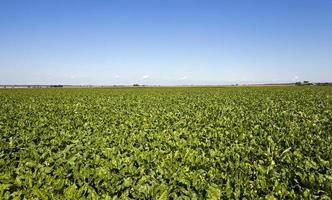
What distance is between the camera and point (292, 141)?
28.3 feet

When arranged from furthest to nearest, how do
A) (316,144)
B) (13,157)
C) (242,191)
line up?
(316,144)
(13,157)
(242,191)

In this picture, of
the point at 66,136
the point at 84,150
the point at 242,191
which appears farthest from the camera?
the point at 66,136

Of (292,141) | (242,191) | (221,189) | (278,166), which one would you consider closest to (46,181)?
(221,189)

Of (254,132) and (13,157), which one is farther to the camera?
(254,132)

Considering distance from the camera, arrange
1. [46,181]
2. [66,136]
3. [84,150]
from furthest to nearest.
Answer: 1. [66,136]
2. [84,150]
3. [46,181]

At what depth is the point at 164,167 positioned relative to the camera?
629cm

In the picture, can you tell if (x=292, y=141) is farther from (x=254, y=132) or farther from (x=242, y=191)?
(x=242, y=191)

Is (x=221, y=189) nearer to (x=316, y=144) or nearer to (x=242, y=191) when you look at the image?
(x=242, y=191)

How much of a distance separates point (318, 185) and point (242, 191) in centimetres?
147

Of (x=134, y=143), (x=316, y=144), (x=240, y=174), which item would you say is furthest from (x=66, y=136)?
(x=316, y=144)

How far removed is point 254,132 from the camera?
399 inches

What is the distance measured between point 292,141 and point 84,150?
241 inches

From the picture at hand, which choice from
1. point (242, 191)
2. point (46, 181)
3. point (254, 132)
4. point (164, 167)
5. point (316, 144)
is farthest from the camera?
point (254, 132)

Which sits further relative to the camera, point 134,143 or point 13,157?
point 134,143
